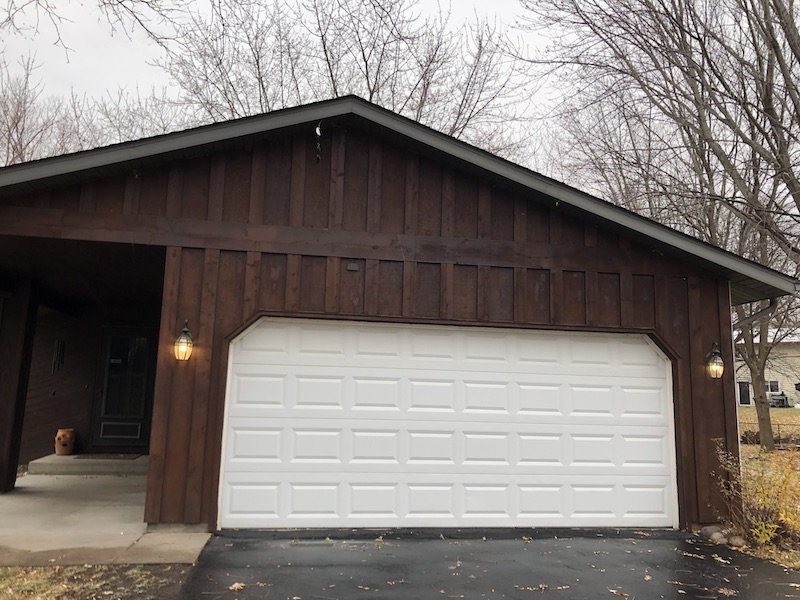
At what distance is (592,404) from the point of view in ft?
21.5

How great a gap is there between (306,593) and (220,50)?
1441 cm

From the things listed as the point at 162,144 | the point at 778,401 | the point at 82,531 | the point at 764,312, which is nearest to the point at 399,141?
the point at 162,144

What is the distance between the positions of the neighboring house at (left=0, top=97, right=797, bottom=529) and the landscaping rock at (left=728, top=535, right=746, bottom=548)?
0.38 m

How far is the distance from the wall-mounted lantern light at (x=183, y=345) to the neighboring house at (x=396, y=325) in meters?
0.12

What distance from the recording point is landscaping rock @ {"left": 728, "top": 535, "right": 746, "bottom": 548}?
19.2ft

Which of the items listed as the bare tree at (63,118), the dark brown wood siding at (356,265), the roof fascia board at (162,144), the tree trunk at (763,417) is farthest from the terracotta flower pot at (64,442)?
the tree trunk at (763,417)

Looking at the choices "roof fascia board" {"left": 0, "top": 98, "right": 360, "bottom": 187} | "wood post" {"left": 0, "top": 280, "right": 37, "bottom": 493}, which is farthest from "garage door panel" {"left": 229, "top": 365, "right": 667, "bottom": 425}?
"wood post" {"left": 0, "top": 280, "right": 37, "bottom": 493}

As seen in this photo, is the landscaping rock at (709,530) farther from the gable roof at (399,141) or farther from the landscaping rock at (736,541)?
the gable roof at (399,141)

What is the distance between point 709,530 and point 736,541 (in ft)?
1.13

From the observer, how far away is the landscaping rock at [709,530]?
6164mm

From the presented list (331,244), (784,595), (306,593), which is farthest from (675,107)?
(306,593)

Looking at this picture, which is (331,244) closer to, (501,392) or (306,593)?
(501,392)

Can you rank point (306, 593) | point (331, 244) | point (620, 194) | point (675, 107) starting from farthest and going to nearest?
point (620, 194) < point (675, 107) < point (331, 244) < point (306, 593)

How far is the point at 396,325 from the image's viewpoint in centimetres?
639
